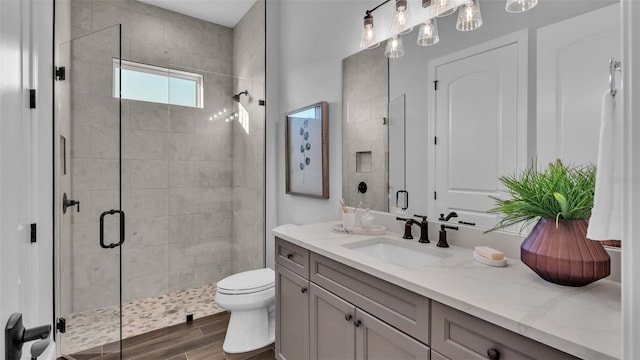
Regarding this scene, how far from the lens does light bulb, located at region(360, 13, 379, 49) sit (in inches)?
72.9

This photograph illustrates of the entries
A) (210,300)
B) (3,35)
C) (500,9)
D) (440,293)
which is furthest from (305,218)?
(3,35)

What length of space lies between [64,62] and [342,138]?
70.8 inches

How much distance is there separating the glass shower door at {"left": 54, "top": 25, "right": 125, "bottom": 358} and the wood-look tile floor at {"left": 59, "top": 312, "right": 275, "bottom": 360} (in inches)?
1.2

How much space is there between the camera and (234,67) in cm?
364

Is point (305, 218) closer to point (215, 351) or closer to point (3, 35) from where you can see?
point (215, 351)

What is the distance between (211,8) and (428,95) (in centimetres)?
281

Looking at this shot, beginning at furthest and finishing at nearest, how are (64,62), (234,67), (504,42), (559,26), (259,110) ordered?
(234,67) < (259,110) < (64,62) < (504,42) < (559,26)

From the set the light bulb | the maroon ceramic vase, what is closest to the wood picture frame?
the light bulb

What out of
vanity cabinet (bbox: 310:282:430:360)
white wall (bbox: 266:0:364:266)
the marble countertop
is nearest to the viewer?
the marble countertop

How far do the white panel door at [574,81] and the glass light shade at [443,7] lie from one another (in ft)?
1.46

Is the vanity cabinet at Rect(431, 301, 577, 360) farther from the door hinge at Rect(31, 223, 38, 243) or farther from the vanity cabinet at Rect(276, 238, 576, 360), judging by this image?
the door hinge at Rect(31, 223, 38, 243)

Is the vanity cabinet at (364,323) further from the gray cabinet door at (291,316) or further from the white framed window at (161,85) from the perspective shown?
the white framed window at (161,85)

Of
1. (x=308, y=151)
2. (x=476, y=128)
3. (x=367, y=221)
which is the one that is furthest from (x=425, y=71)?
(x=308, y=151)

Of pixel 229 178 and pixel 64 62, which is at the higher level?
pixel 64 62
